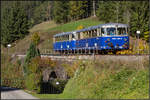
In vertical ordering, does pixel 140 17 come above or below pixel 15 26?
below

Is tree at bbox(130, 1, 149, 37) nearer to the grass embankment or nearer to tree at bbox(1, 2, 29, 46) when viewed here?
tree at bbox(1, 2, 29, 46)

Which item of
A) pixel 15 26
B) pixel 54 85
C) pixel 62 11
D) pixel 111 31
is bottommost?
pixel 54 85

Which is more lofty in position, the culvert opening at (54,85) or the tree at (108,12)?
the tree at (108,12)

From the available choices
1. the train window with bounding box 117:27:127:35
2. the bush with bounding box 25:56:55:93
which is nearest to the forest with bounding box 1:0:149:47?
the train window with bounding box 117:27:127:35

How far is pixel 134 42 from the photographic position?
1777 inches

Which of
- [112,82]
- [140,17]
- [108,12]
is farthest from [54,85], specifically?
[108,12]

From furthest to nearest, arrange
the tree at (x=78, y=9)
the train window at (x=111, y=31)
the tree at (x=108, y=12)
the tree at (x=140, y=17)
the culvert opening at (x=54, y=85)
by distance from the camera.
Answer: the tree at (x=78, y=9) → the tree at (x=108, y=12) → the tree at (x=140, y=17) → the culvert opening at (x=54, y=85) → the train window at (x=111, y=31)

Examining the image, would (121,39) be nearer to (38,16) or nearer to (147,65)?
(147,65)

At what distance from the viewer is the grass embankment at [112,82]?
1479 cm

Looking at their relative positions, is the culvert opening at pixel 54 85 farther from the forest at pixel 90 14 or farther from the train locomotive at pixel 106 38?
the forest at pixel 90 14

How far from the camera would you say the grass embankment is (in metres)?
14.8

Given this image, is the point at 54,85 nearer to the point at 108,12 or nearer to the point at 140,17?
the point at 140,17

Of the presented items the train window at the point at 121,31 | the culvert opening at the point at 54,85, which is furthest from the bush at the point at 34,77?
the train window at the point at 121,31

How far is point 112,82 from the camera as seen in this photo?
16266 mm
